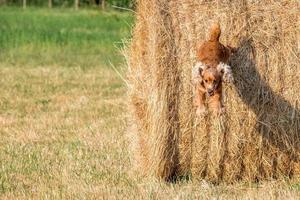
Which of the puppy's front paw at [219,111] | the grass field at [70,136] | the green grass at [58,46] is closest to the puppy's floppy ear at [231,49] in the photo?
the puppy's front paw at [219,111]

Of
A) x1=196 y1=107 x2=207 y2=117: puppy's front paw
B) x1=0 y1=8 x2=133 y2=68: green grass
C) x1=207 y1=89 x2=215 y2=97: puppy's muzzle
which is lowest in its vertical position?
x1=0 y1=8 x2=133 y2=68: green grass

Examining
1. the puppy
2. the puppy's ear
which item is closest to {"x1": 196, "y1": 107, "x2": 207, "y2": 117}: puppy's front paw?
the puppy

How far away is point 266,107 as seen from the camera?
6.20 meters

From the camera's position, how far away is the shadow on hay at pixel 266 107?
6113 mm

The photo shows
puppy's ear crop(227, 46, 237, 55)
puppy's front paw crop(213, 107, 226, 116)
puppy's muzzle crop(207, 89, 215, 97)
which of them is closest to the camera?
puppy's muzzle crop(207, 89, 215, 97)

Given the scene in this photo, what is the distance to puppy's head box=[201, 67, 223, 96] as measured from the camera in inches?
224

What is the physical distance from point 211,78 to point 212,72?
0.04 metres

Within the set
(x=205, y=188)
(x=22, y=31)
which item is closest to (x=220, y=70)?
(x=205, y=188)

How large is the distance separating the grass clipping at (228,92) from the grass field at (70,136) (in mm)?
192

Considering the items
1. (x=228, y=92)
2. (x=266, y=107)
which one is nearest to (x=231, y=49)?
(x=228, y=92)

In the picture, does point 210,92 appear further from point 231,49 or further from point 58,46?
point 58,46

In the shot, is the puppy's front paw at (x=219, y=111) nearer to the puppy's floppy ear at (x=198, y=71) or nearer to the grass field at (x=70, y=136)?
the puppy's floppy ear at (x=198, y=71)

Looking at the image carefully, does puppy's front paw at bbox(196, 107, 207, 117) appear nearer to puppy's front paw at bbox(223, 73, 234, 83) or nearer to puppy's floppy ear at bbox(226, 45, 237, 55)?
puppy's front paw at bbox(223, 73, 234, 83)

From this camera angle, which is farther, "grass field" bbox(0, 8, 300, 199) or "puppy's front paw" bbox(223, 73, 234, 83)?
"grass field" bbox(0, 8, 300, 199)
